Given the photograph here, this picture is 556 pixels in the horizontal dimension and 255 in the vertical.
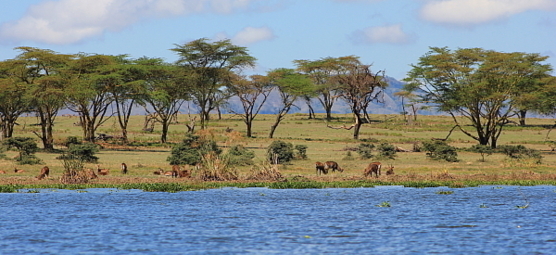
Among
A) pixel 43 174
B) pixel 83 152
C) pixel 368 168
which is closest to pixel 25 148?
pixel 83 152

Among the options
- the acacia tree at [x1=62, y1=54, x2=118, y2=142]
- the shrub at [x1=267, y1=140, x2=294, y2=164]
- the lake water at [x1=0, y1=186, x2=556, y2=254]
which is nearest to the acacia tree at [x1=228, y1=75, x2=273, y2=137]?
the acacia tree at [x1=62, y1=54, x2=118, y2=142]

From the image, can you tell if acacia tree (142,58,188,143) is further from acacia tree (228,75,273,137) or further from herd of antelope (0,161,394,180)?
herd of antelope (0,161,394,180)

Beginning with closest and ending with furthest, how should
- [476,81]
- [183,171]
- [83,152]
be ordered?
[183,171], [83,152], [476,81]

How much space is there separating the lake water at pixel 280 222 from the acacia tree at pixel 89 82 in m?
28.8

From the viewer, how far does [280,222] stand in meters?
21.9

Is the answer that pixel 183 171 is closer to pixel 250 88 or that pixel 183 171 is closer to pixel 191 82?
pixel 191 82

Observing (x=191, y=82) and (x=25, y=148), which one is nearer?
(x=25, y=148)

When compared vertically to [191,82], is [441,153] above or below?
below

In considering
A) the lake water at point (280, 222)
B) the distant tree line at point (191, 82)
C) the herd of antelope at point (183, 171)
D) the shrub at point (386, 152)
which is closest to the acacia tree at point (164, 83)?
the distant tree line at point (191, 82)

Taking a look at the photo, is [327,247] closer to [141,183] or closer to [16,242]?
[16,242]

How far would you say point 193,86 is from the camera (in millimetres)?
76812

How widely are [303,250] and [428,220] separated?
6612mm

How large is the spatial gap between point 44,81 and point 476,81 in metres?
40.5

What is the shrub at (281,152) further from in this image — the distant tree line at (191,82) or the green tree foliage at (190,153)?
the distant tree line at (191,82)
